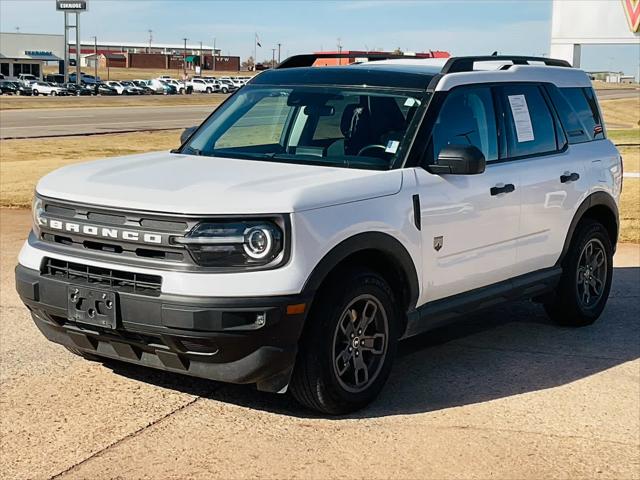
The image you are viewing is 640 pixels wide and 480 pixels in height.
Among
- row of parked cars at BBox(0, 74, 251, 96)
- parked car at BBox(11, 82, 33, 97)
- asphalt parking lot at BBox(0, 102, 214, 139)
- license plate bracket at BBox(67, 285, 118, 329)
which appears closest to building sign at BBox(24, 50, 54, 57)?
row of parked cars at BBox(0, 74, 251, 96)

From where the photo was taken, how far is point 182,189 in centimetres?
478

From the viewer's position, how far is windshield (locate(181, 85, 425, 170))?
5.62 meters

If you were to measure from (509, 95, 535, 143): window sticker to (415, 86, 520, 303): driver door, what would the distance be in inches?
9.9

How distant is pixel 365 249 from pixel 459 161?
0.81 metres

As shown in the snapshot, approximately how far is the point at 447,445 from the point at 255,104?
9.07ft

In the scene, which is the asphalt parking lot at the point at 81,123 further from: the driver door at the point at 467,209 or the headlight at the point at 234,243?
the headlight at the point at 234,243

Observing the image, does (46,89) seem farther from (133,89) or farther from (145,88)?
(145,88)

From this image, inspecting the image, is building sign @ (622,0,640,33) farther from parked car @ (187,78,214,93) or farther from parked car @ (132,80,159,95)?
parked car @ (187,78,214,93)

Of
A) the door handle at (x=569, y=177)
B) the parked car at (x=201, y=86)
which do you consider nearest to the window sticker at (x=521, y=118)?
the door handle at (x=569, y=177)

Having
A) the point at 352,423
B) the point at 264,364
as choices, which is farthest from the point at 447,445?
the point at 264,364

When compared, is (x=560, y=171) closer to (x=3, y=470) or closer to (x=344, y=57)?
(x=344, y=57)

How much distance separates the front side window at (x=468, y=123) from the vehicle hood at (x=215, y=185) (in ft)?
1.78

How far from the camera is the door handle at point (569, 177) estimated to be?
671cm

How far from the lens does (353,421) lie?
16.6 feet
